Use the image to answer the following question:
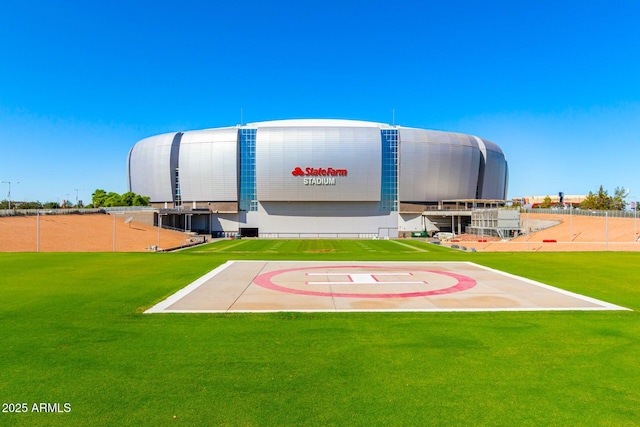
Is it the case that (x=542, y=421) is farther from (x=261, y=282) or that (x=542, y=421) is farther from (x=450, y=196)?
(x=450, y=196)

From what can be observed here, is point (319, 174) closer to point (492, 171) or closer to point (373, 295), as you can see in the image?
point (492, 171)

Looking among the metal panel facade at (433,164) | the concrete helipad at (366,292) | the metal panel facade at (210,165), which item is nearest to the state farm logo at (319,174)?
the metal panel facade at (210,165)

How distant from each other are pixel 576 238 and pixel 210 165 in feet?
232

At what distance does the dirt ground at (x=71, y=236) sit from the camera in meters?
45.0

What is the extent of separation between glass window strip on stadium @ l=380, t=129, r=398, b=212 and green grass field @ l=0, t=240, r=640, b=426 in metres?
80.7

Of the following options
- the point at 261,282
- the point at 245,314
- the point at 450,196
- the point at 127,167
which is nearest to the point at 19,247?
the point at 261,282

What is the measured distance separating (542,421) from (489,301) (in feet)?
30.6

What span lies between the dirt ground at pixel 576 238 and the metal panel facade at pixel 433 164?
2267 centimetres

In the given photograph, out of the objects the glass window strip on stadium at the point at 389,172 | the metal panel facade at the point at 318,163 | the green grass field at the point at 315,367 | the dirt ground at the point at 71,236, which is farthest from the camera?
the glass window strip on stadium at the point at 389,172

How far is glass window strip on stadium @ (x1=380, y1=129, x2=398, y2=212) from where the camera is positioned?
93.0 metres

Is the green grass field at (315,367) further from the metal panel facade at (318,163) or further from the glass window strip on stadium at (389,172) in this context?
the glass window strip on stadium at (389,172)

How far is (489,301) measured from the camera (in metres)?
14.8

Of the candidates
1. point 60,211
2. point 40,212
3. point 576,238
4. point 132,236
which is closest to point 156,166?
point 60,211

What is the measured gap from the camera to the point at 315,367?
793cm
